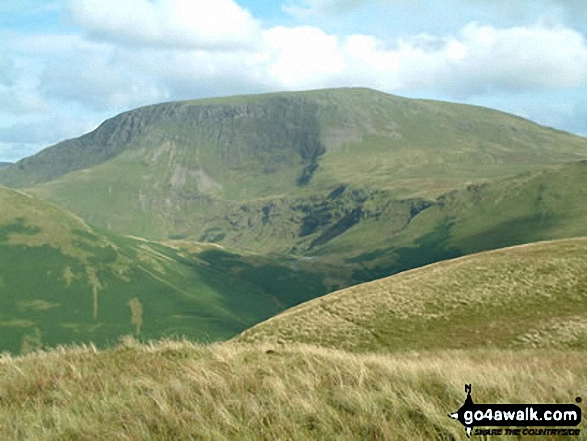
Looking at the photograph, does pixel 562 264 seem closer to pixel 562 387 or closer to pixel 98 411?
pixel 562 387

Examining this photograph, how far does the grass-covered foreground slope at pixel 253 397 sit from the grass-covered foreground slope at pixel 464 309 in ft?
53.5

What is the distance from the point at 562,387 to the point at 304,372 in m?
5.04

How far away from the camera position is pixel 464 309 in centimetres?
3381

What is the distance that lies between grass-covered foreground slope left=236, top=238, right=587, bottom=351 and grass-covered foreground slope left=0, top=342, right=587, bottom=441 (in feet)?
53.5

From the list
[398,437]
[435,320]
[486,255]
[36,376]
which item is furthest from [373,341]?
[398,437]

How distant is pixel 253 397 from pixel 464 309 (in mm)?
26774

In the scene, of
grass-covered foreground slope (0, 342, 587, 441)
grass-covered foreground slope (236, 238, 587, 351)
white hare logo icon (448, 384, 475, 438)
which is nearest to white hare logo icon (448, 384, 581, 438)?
white hare logo icon (448, 384, 475, 438)

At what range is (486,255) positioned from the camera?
149ft

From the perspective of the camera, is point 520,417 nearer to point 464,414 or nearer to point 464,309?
point 464,414

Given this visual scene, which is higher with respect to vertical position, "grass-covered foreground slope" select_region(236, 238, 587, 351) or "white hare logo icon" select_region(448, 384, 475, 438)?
"white hare logo icon" select_region(448, 384, 475, 438)

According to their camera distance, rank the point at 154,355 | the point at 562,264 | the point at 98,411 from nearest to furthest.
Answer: the point at 98,411 → the point at 154,355 → the point at 562,264

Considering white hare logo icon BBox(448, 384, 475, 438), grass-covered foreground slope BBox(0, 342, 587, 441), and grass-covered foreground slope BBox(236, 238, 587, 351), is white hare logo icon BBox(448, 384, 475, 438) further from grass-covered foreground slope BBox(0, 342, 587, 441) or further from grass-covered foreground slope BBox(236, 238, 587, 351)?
grass-covered foreground slope BBox(236, 238, 587, 351)

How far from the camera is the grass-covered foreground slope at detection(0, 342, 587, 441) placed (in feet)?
26.7

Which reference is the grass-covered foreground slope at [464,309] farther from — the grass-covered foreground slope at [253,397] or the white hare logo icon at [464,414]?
the white hare logo icon at [464,414]
